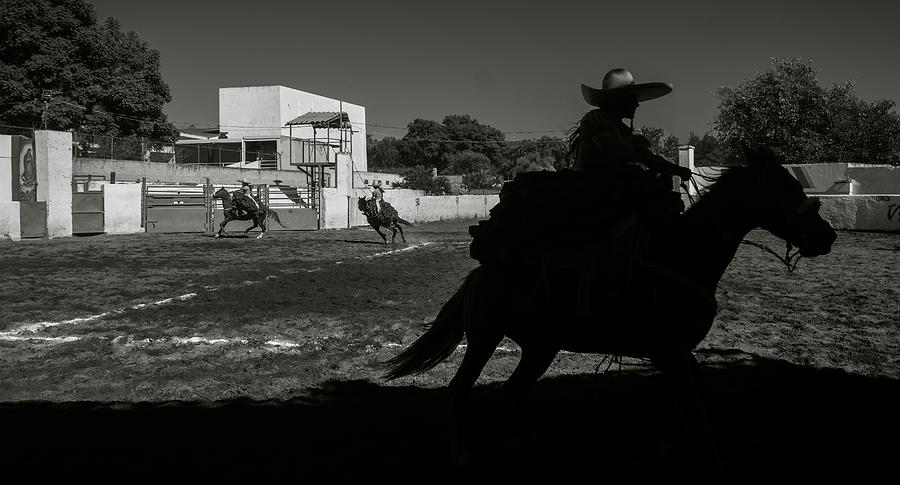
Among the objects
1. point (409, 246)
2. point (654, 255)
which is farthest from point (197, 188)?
point (654, 255)

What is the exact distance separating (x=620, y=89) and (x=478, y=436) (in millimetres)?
2340

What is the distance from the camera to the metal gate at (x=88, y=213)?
2400cm

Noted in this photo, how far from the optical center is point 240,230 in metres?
28.5

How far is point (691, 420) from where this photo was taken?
3.66 meters

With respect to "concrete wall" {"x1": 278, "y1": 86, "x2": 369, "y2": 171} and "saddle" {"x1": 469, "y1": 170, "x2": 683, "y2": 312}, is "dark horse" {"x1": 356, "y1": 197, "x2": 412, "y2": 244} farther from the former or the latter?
"concrete wall" {"x1": 278, "y1": 86, "x2": 369, "y2": 171}

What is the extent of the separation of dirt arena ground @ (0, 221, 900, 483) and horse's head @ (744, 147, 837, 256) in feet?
4.09

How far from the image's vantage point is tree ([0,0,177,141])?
38250 millimetres

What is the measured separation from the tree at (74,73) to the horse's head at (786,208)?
40857mm

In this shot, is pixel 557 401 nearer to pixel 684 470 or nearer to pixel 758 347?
pixel 684 470

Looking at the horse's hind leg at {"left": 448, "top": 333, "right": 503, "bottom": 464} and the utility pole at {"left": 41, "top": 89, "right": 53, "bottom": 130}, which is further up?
the utility pole at {"left": 41, "top": 89, "right": 53, "bottom": 130}

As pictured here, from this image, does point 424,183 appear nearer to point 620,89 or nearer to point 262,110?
point 262,110

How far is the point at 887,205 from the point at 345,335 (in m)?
20.7

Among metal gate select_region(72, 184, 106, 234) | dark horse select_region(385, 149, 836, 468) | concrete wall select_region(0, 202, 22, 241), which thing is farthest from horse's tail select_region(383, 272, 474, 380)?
metal gate select_region(72, 184, 106, 234)

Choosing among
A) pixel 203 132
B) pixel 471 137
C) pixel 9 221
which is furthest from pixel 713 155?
pixel 471 137
